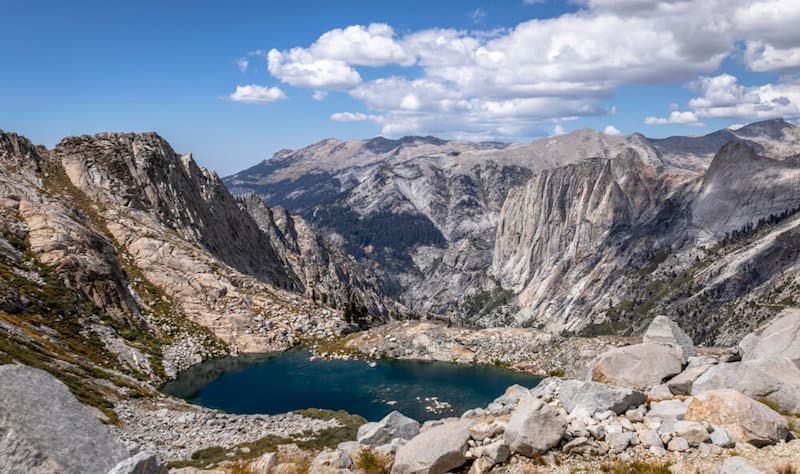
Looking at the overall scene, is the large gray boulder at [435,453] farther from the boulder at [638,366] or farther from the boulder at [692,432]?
the boulder at [638,366]

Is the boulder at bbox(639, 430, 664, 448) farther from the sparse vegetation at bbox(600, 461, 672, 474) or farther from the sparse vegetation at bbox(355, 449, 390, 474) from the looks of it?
the sparse vegetation at bbox(355, 449, 390, 474)

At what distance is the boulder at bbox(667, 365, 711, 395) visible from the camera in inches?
962

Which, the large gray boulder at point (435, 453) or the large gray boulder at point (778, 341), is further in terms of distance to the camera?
the large gray boulder at point (778, 341)

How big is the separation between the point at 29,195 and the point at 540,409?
118297mm

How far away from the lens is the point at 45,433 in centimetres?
1288

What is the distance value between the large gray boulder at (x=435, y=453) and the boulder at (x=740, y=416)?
8774 millimetres

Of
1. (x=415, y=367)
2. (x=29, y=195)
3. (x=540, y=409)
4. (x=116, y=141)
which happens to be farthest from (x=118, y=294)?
(x=540, y=409)

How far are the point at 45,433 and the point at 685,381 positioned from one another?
24.5 m

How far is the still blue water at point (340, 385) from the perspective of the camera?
8462 centimetres

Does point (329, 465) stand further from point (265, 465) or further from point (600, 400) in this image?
point (600, 400)

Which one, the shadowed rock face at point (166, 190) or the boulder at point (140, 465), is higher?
the shadowed rock face at point (166, 190)

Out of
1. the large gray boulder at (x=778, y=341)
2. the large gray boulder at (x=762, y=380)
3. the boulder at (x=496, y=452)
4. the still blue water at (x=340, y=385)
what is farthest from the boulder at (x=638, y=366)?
the still blue water at (x=340, y=385)

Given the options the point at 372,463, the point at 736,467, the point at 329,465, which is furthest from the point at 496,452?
the point at 736,467

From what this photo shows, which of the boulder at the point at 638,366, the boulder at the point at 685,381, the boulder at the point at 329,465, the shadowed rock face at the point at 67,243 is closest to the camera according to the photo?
Answer: the boulder at the point at 329,465
